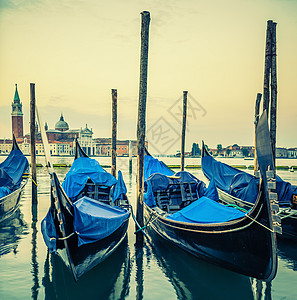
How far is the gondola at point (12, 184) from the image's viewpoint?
7.11 metres

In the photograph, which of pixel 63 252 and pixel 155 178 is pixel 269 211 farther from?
pixel 155 178

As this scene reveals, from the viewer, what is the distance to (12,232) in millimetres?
6379

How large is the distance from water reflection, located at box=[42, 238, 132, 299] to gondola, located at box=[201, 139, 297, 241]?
7.99ft

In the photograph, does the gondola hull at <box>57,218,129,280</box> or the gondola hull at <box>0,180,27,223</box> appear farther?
the gondola hull at <box>0,180,27,223</box>

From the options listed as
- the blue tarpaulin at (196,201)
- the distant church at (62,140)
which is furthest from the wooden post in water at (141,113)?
the distant church at (62,140)

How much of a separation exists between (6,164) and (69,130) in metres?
86.5

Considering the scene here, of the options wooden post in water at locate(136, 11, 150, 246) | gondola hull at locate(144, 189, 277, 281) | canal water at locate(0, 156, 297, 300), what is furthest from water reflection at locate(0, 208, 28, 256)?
gondola hull at locate(144, 189, 277, 281)

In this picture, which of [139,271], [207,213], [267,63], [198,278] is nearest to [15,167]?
[139,271]

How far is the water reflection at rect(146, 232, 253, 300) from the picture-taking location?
3.87m

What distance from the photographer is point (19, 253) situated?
513 centimetres

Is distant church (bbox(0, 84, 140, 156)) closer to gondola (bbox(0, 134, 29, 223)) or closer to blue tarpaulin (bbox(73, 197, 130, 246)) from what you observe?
gondola (bbox(0, 134, 29, 223))

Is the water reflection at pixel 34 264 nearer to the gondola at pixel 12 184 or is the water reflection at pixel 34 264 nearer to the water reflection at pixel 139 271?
the gondola at pixel 12 184

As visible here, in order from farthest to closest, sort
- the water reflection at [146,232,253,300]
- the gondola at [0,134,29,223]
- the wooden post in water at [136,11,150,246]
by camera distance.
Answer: the gondola at [0,134,29,223] < the wooden post in water at [136,11,150,246] < the water reflection at [146,232,253,300]

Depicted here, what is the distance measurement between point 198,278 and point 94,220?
5.37ft
